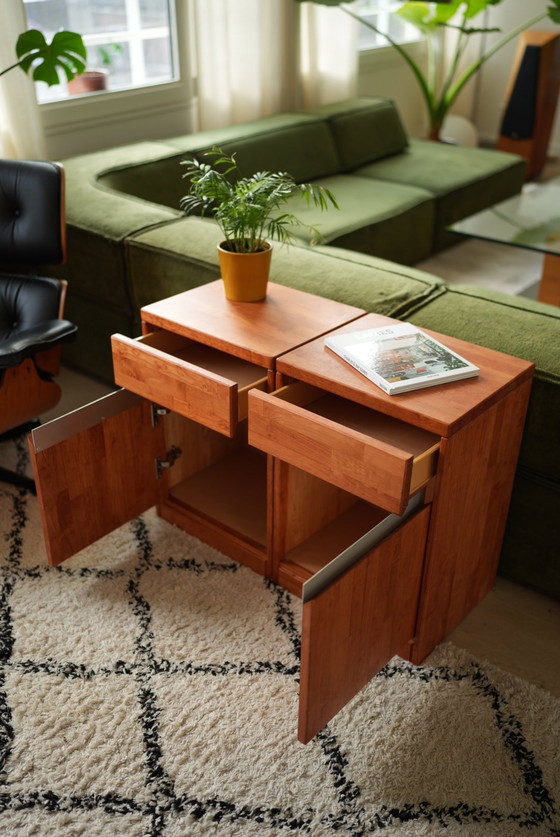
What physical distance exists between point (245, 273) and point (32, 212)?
Answer: 0.72m

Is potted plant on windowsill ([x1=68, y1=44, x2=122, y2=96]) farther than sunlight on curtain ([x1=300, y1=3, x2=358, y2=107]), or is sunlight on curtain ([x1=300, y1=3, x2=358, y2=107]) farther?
sunlight on curtain ([x1=300, y1=3, x2=358, y2=107])

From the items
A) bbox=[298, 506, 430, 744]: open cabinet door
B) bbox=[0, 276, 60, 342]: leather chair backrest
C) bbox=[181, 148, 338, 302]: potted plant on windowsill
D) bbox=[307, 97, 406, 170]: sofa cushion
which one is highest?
bbox=[181, 148, 338, 302]: potted plant on windowsill

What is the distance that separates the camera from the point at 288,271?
1.95 meters

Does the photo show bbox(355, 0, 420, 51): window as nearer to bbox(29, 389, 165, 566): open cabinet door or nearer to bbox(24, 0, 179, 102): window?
bbox(24, 0, 179, 102): window

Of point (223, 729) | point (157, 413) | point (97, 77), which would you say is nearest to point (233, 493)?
point (157, 413)

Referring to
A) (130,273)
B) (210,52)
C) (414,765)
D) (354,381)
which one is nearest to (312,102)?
(210,52)

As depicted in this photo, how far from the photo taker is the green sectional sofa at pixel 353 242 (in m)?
1.64

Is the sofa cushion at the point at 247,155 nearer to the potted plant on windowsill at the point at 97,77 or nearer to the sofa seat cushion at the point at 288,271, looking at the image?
the potted plant on windowsill at the point at 97,77

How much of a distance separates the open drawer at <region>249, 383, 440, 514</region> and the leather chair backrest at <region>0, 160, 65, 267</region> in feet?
3.01

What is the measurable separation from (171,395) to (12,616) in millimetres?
585

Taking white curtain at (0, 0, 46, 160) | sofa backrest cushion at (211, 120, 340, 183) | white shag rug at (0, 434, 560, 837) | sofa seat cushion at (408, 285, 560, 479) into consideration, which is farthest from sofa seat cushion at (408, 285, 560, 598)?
white curtain at (0, 0, 46, 160)

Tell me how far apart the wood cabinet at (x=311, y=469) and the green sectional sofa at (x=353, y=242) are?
93 mm

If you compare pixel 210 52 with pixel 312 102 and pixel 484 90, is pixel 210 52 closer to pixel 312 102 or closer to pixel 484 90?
pixel 312 102

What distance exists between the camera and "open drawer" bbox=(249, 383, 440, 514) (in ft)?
4.19
